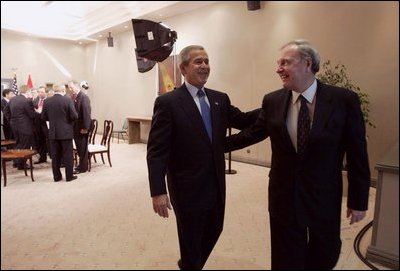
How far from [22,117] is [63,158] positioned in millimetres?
392

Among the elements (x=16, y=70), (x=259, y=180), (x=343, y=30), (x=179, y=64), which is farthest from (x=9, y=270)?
(x=343, y=30)

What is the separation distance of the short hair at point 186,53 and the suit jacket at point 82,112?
0.45 metres

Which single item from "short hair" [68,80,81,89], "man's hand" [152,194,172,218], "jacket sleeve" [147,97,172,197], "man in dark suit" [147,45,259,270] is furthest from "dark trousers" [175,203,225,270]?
"short hair" [68,80,81,89]

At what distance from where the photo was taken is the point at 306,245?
1.35 meters

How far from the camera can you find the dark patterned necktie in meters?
1.17

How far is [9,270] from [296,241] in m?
1.22

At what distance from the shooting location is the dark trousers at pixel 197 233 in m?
1.42

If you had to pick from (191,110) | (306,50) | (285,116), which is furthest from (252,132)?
(306,50)

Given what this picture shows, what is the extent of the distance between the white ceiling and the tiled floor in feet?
1.80

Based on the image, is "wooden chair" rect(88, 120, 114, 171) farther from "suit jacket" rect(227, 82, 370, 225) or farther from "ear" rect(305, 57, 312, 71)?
"ear" rect(305, 57, 312, 71)

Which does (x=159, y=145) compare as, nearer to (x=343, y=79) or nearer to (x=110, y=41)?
(x=110, y=41)

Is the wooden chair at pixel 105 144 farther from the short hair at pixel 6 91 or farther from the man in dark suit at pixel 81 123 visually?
the short hair at pixel 6 91

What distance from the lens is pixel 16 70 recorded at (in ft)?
3.22

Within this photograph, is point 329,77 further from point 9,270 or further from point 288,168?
point 9,270
